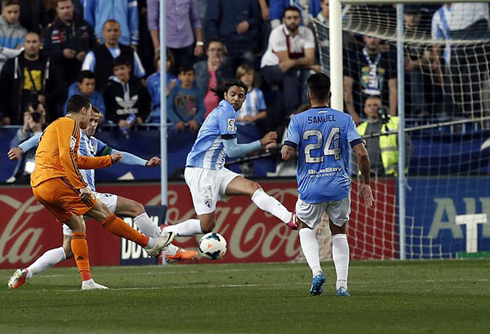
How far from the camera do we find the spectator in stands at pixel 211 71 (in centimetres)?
1792

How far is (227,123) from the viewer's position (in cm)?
1235

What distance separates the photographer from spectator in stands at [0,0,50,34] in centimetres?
1766

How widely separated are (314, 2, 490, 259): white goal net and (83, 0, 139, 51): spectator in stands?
3.03 m

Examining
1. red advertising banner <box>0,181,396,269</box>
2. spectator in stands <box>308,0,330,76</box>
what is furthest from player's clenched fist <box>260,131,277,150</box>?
spectator in stands <box>308,0,330,76</box>

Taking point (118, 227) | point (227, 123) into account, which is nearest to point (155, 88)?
point (227, 123)

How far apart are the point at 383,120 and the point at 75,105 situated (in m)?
8.15

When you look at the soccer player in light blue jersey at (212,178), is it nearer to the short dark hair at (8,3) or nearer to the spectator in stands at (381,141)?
the spectator in stands at (381,141)

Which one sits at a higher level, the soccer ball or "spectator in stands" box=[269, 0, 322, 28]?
"spectator in stands" box=[269, 0, 322, 28]

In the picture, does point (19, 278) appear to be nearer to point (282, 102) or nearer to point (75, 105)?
point (75, 105)

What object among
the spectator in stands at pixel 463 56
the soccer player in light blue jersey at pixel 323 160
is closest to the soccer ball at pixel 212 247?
the soccer player in light blue jersey at pixel 323 160

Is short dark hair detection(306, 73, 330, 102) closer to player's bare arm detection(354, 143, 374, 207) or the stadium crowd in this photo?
player's bare arm detection(354, 143, 374, 207)

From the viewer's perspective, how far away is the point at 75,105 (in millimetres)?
10594

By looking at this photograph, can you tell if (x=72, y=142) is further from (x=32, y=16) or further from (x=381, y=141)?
(x=381, y=141)

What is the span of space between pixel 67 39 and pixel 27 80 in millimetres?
994
